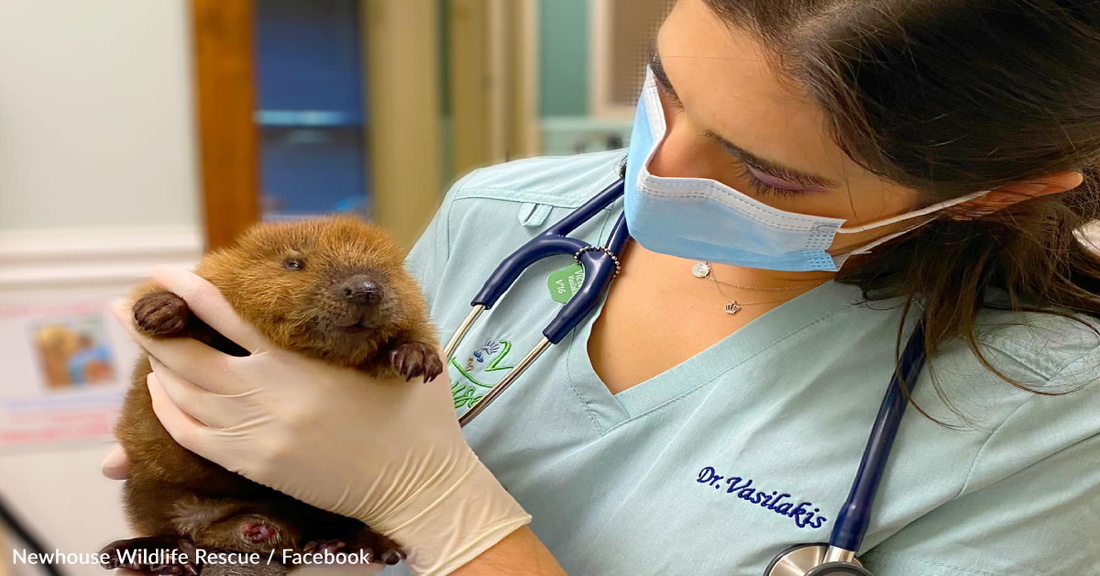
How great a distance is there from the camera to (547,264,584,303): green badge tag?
113cm

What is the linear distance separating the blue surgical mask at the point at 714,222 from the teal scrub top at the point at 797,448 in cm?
10

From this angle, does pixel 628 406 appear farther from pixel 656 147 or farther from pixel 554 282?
pixel 656 147

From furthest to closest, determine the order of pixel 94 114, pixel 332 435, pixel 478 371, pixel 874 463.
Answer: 1. pixel 94 114
2. pixel 478 371
3. pixel 332 435
4. pixel 874 463

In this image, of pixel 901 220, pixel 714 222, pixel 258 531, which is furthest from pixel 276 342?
pixel 901 220

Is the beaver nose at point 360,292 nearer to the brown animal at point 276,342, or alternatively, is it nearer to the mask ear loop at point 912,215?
the brown animal at point 276,342

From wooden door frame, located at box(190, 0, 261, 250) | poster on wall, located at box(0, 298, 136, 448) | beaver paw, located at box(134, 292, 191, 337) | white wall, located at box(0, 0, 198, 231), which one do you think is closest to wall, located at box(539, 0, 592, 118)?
wooden door frame, located at box(190, 0, 261, 250)

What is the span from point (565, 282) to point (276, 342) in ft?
1.34

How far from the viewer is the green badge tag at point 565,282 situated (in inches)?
44.4

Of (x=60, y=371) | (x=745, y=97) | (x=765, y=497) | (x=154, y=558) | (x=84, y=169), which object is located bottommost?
(x=60, y=371)

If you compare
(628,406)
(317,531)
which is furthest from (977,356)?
(317,531)

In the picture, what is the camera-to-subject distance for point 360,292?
96 centimetres

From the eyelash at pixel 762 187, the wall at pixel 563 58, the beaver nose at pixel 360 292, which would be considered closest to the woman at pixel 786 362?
the eyelash at pixel 762 187

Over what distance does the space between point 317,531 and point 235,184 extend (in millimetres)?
1571

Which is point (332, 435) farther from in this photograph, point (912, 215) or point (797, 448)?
point (912, 215)
